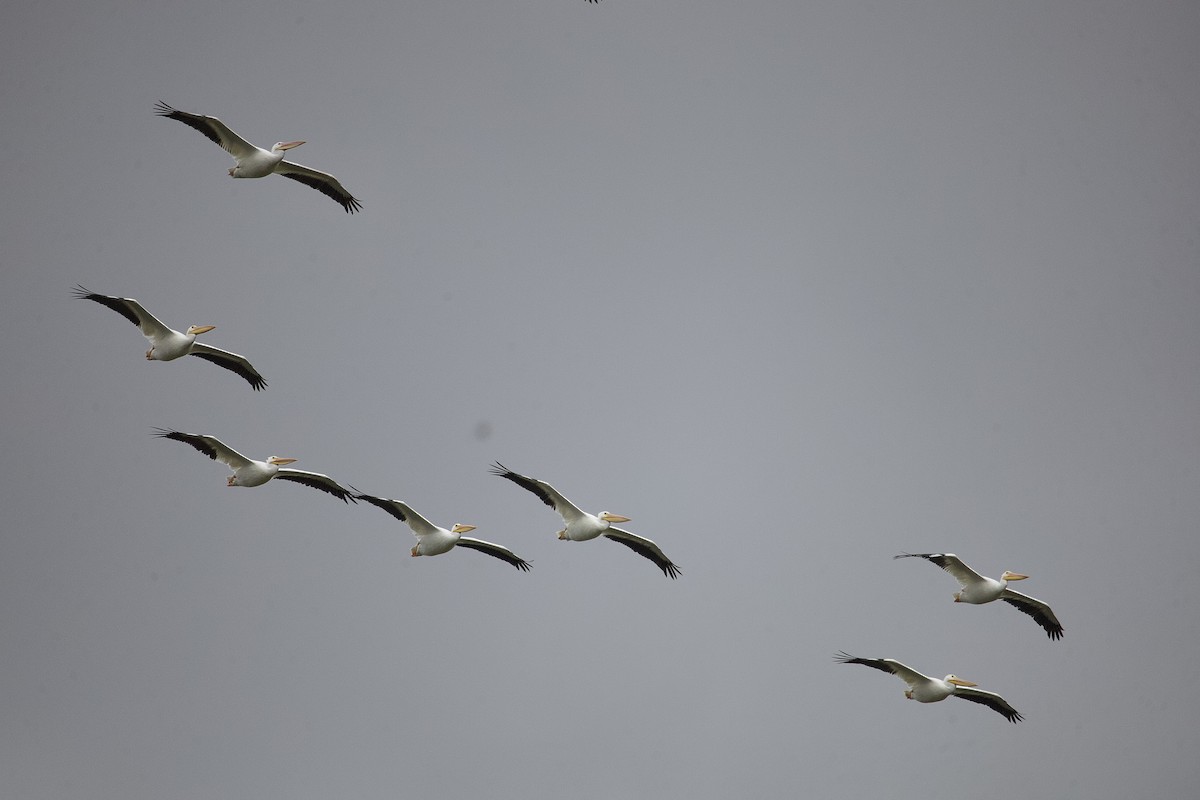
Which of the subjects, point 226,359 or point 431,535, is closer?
point 226,359

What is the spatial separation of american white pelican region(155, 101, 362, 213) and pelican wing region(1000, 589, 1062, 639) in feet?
38.5

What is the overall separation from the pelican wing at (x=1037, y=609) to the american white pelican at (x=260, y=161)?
11.7 meters

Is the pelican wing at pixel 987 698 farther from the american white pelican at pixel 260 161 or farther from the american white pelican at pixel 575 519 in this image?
the american white pelican at pixel 260 161

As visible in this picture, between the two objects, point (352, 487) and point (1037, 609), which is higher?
point (1037, 609)

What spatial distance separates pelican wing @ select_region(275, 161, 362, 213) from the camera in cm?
2241

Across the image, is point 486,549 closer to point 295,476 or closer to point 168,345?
point 295,476

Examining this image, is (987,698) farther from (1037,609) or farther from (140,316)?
(140,316)

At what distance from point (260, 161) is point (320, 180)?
2.98ft

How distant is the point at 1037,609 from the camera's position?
2420cm

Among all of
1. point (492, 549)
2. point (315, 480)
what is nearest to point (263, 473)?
point (315, 480)

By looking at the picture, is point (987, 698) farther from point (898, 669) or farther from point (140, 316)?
point (140, 316)

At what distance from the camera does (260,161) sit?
2216 centimetres

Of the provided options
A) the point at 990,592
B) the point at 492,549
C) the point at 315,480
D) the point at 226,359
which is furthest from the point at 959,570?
the point at 226,359

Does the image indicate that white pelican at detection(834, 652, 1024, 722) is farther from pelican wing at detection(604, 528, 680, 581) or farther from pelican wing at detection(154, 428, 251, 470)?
pelican wing at detection(154, 428, 251, 470)
